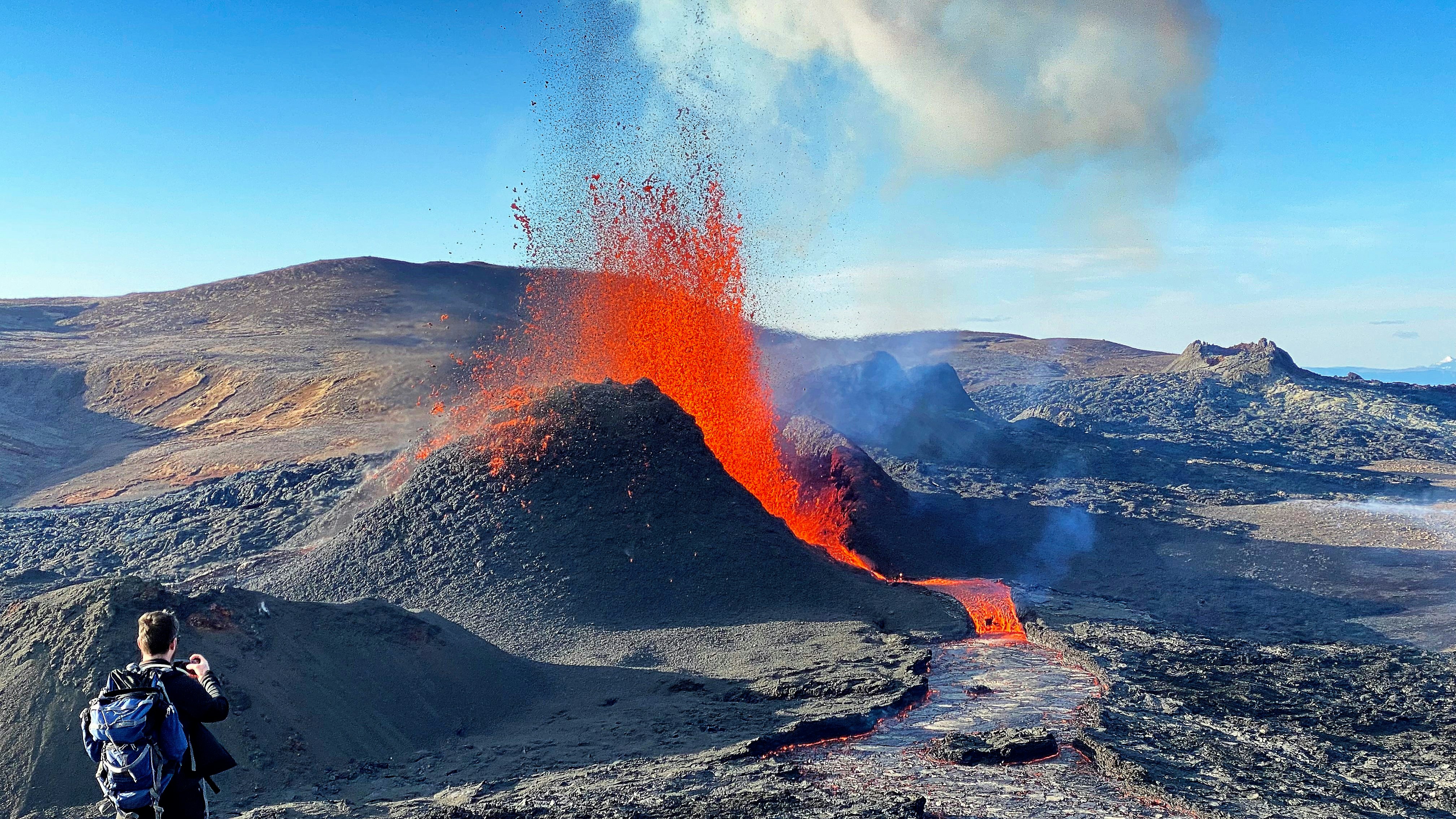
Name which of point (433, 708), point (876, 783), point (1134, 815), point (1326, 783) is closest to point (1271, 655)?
point (1326, 783)

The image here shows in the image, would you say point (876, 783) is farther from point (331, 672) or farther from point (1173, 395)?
point (1173, 395)

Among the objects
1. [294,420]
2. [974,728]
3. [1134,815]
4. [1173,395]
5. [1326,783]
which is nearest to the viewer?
[1134,815]

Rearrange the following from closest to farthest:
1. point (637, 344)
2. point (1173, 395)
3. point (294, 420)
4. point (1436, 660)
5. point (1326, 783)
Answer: point (1326, 783) → point (1436, 660) → point (637, 344) → point (294, 420) → point (1173, 395)

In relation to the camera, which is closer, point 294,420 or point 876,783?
point 876,783

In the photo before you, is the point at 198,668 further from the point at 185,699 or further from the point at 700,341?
the point at 700,341

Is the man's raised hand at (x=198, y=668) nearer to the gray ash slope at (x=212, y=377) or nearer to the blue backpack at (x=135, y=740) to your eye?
the blue backpack at (x=135, y=740)

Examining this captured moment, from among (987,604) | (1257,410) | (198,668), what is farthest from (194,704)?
(1257,410)

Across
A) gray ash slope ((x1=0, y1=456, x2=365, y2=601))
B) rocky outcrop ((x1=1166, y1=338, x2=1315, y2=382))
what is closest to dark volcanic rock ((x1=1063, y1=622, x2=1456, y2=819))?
gray ash slope ((x1=0, y1=456, x2=365, y2=601))
